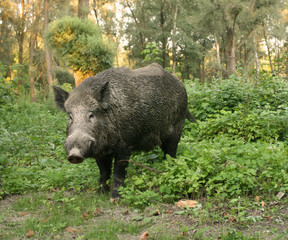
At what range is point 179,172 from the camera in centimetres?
435

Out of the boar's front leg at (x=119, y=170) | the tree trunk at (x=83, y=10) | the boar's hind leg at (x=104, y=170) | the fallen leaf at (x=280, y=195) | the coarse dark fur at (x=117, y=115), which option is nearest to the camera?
the fallen leaf at (x=280, y=195)

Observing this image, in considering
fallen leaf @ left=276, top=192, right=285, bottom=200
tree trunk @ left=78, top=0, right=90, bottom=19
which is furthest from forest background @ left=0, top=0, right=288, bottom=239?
tree trunk @ left=78, top=0, right=90, bottom=19

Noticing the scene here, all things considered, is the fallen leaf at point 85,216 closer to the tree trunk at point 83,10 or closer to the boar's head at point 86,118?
the boar's head at point 86,118

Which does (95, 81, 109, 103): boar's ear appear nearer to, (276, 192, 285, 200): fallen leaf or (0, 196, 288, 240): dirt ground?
(0, 196, 288, 240): dirt ground

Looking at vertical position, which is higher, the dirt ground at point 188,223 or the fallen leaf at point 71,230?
the dirt ground at point 188,223

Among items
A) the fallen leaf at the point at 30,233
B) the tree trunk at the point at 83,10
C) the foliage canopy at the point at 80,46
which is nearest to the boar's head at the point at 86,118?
the fallen leaf at the point at 30,233

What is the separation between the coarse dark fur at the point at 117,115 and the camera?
4227 millimetres

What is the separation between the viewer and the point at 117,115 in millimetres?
4621

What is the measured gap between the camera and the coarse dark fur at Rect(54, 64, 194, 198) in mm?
4227

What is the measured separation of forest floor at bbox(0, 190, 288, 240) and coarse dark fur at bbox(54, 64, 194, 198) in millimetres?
711

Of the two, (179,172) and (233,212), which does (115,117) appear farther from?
(233,212)

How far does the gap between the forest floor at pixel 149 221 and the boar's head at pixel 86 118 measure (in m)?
0.79

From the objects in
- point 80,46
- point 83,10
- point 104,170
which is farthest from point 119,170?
point 83,10

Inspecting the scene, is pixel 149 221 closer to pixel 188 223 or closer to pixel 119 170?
pixel 188 223
